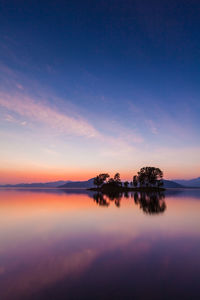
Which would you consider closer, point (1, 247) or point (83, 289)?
point (83, 289)

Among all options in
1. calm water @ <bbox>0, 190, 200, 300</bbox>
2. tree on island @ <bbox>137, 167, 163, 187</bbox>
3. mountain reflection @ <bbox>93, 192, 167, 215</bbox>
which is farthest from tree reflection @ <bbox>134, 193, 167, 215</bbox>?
tree on island @ <bbox>137, 167, 163, 187</bbox>

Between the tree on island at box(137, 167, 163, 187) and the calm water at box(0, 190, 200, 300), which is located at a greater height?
the tree on island at box(137, 167, 163, 187)

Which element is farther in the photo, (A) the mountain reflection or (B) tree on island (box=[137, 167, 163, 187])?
(B) tree on island (box=[137, 167, 163, 187])

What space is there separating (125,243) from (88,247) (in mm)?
3092

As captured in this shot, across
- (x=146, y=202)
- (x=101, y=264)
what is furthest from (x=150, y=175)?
(x=101, y=264)

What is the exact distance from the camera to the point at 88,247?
503 inches

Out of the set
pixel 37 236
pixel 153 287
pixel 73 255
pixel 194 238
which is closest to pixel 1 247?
pixel 37 236

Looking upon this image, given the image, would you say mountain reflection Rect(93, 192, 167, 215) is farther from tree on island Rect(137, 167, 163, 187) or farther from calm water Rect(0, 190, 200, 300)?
tree on island Rect(137, 167, 163, 187)

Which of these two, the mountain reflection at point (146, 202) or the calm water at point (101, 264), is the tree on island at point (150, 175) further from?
the calm water at point (101, 264)

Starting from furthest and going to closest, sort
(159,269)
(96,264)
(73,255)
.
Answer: (73,255) → (96,264) → (159,269)

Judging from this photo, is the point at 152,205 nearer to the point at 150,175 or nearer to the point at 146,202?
the point at 146,202

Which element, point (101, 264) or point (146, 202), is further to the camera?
point (146, 202)

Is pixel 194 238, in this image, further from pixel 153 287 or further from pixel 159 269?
pixel 153 287

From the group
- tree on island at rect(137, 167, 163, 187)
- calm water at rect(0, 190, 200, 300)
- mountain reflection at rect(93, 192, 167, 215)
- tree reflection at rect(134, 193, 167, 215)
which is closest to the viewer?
calm water at rect(0, 190, 200, 300)
